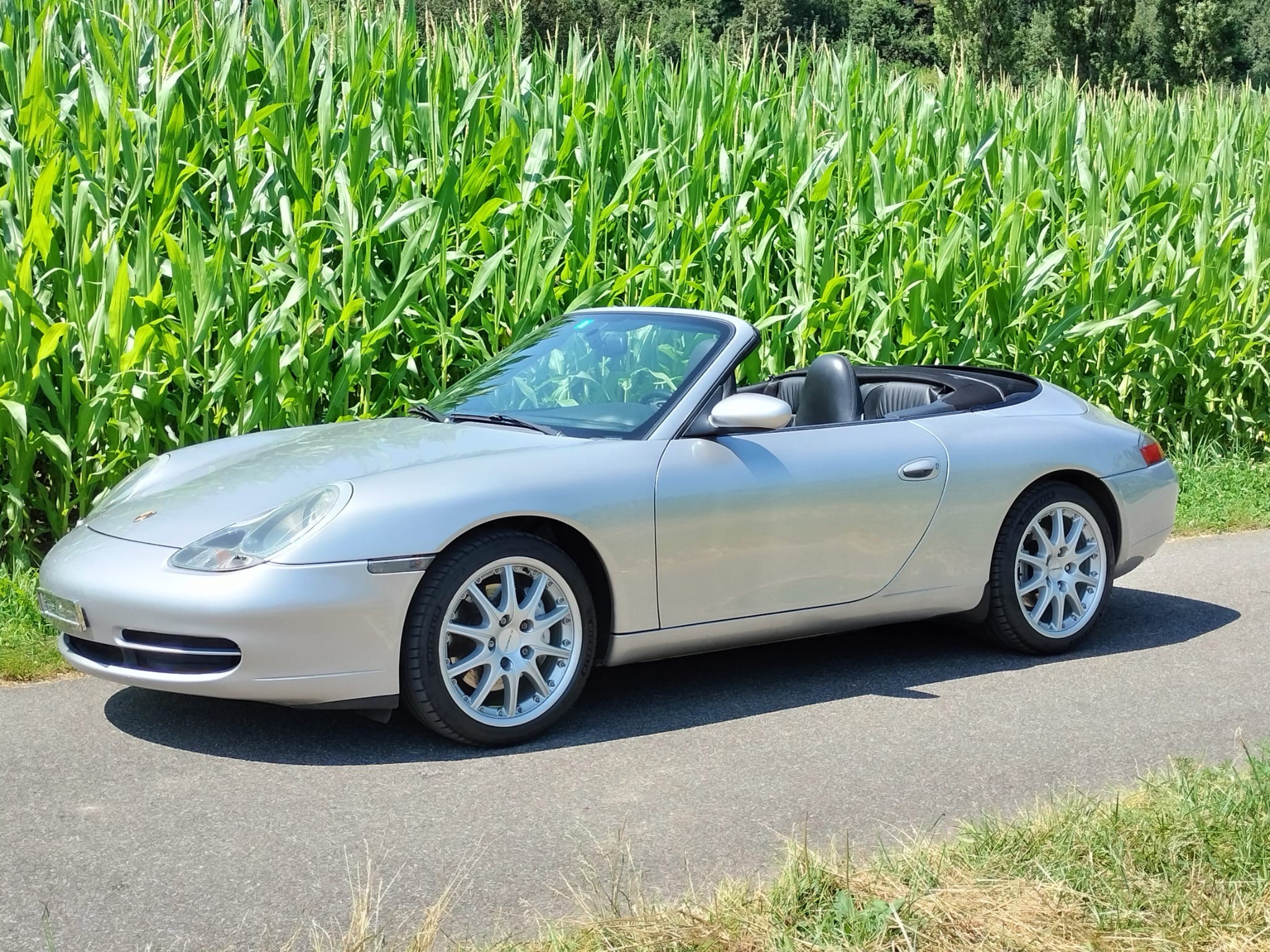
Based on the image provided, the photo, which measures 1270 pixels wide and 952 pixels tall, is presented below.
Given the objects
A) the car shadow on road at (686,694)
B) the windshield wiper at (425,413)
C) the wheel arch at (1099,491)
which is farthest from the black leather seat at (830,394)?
the windshield wiper at (425,413)

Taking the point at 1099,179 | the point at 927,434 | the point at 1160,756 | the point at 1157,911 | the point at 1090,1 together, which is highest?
the point at 1090,1

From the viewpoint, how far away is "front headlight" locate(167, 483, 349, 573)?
4367mm

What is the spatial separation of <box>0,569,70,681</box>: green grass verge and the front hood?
0.77 metres

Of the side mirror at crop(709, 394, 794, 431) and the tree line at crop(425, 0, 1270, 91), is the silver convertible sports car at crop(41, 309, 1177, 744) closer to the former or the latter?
the side mirror at crop(709, 394, 794, 431)

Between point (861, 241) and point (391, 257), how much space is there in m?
3.14

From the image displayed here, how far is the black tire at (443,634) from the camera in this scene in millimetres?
4477

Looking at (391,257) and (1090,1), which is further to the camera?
(1090,1)

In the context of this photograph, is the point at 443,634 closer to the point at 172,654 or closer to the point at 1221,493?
the point at 172,654

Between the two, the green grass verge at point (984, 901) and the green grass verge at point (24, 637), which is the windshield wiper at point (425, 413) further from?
the green grass verge at point (984, 901)

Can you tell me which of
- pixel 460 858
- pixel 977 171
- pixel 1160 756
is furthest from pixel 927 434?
pixel 977 171

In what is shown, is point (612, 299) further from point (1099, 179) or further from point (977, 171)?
point (1099, 179)

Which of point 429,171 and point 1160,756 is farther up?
point 429,171

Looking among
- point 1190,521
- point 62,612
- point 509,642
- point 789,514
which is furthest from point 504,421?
point 1190,521

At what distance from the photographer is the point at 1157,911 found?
315 cm
